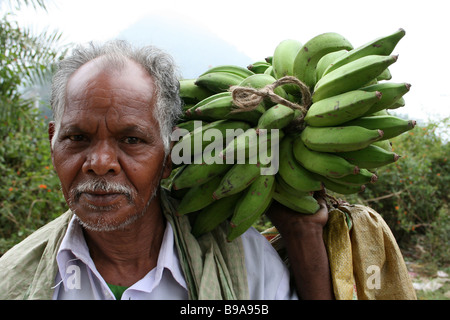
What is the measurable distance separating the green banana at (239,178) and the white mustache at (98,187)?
1.32 feet

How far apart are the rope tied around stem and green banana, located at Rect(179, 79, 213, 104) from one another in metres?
0.29

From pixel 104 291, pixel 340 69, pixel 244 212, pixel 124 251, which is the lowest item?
pixel 104 291

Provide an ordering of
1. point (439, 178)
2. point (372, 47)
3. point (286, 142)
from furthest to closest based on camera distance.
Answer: point (439, 178) → point (286, 142) → point (372, 47)

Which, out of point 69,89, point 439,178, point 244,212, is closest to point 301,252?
point 244,212

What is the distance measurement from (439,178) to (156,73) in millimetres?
6186

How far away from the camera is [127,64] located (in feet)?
5.53

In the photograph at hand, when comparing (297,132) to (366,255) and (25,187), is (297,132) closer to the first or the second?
(366,255)

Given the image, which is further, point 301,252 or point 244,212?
point 301,252

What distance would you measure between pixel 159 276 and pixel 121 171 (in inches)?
20.4

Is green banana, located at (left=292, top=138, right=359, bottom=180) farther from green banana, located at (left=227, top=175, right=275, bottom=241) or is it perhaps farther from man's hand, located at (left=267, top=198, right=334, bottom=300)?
man's hand, located at (left=267, top=198, right=334, bottom=300)

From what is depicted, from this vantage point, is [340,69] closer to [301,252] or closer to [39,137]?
[301,252]

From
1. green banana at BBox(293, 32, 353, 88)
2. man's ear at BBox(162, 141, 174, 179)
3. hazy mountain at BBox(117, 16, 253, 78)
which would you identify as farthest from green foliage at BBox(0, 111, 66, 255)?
green banana at BBox(293, 32, 353, 88)

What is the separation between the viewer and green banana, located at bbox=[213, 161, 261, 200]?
1492 millimetres

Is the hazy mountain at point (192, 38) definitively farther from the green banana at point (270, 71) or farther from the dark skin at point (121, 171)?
the dark skin at point (121, 171)
